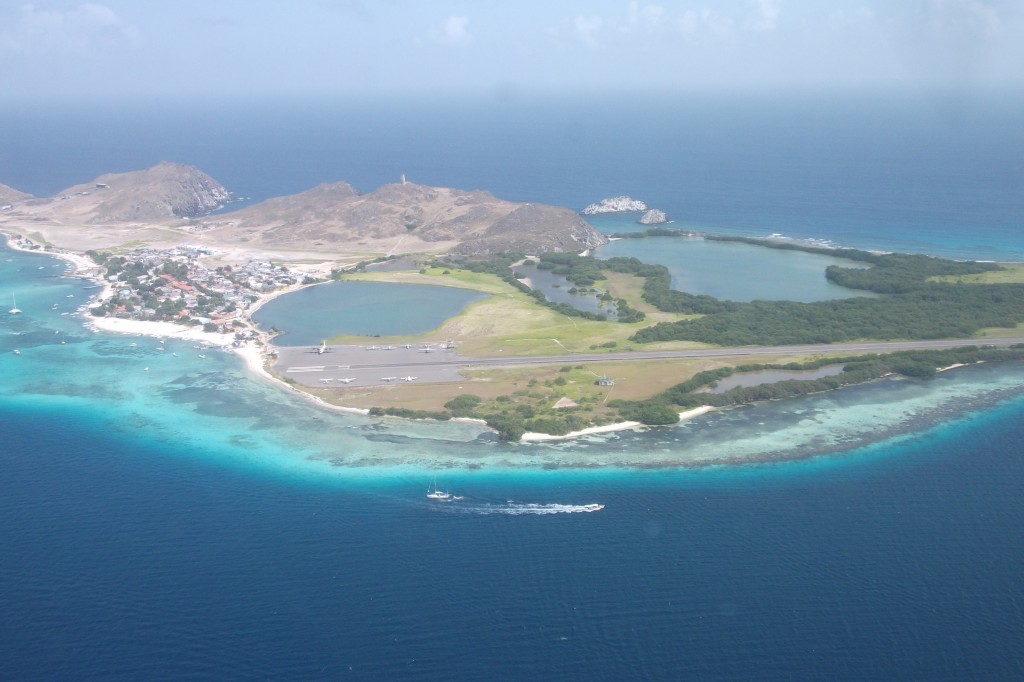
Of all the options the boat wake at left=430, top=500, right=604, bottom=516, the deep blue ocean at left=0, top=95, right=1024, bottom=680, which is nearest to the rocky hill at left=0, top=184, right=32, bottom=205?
the deep blue ocean at left=0, top=95, right=1024, bottom=680

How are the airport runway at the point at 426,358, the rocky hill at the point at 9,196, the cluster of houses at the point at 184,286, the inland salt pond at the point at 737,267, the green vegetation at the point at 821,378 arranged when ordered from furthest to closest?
the rocky hill at the point at 9,196, the inland salt pond at the point at 737,267, the cluster of houses at the point at 184,286, the airport runway at the point at 426,358, the green vegetation at the point at 821,378

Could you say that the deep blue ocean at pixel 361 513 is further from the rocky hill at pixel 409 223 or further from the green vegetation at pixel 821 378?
the rocky hill at pixel 409 223

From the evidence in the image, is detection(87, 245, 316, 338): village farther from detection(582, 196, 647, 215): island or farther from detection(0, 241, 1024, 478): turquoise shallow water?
detection(582, 196, 647, 215): island

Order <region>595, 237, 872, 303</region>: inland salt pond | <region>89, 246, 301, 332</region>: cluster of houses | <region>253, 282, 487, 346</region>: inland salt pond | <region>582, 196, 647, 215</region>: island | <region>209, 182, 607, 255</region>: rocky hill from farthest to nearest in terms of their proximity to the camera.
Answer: <region>582, 196, 647, 215</region>: island, <region>209, 182, 607, 255</region>: rocky hill, <region>595, 237, 872, 303</region>: inland salt pond, <region>89, 246, 301, 332</region>: cluster of houses, <region>253, 282, 487, 346</region>: inland salt pond

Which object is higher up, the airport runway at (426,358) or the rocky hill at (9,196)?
the rocky hill at (9,196)

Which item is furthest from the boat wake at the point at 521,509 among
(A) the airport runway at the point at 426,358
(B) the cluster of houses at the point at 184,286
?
(B) the cluster of houses at the point at 184,286

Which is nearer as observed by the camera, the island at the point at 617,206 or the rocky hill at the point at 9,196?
the island at the point at 617,206
